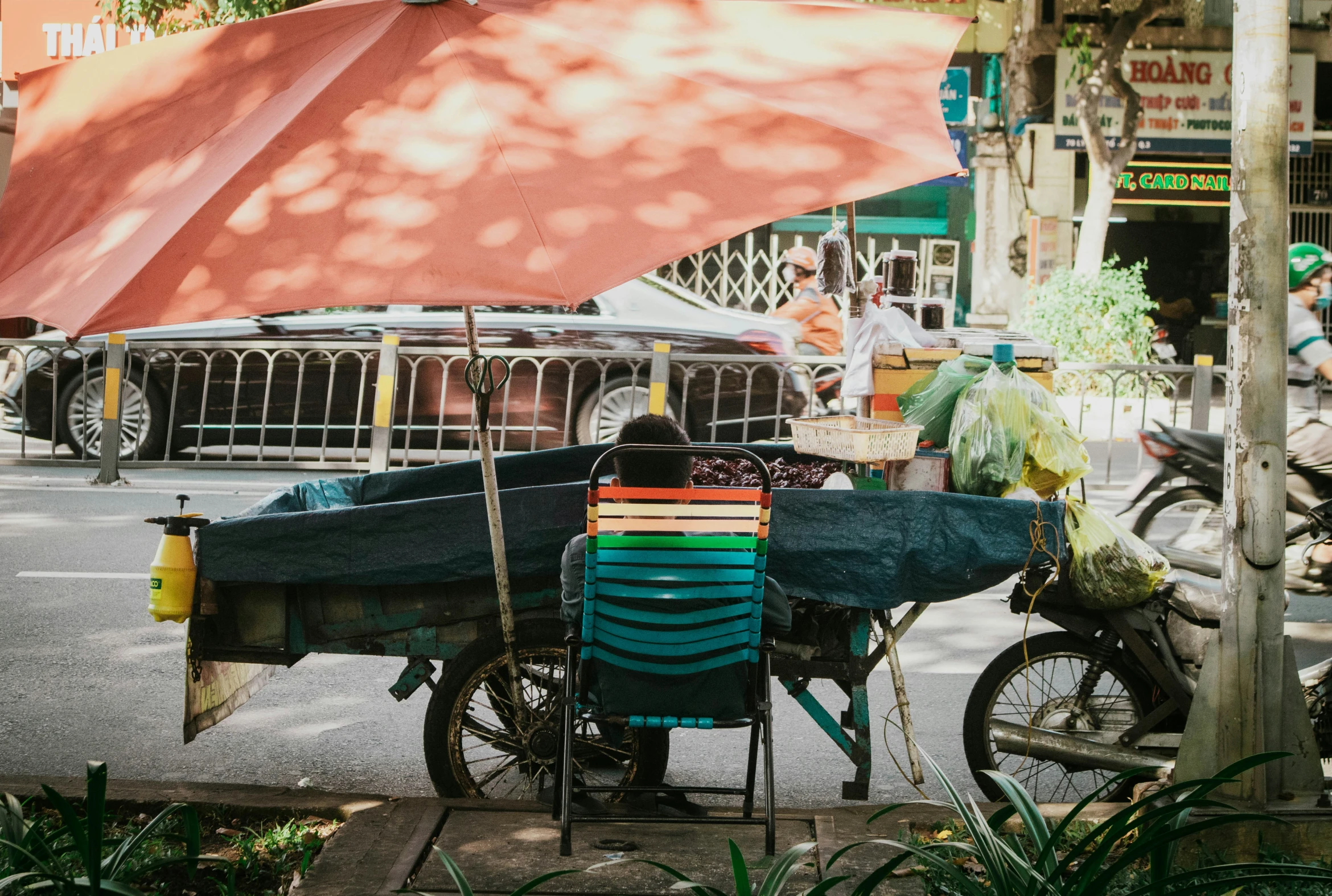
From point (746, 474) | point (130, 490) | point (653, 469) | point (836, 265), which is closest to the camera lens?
point (653, 469)

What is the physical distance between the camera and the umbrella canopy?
2.87 m

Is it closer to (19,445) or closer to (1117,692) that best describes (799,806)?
(1117,692)

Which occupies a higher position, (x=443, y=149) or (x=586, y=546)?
(x=443, y=149)

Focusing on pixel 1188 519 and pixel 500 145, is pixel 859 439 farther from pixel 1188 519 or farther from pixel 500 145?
pixel 1188 519

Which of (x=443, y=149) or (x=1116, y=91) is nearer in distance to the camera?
(x=443, y=149)

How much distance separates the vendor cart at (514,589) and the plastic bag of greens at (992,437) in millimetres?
196

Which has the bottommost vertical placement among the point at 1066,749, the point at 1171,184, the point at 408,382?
the point at 1066,749

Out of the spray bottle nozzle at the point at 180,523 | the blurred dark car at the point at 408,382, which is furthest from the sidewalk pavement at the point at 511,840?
the blurred dark car at the point at 408,382

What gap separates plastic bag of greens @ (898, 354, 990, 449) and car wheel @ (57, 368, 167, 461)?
7.95m

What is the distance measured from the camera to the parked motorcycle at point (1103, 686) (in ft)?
13.7

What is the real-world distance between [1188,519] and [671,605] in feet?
15.7

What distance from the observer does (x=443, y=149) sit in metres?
3.08

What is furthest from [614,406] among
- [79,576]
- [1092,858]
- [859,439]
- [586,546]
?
[1092,858]

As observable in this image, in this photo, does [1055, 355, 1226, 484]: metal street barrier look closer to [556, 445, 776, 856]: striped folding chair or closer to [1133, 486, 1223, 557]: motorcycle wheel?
[1133, 486, 1223, 557]: motorcycle wheel
